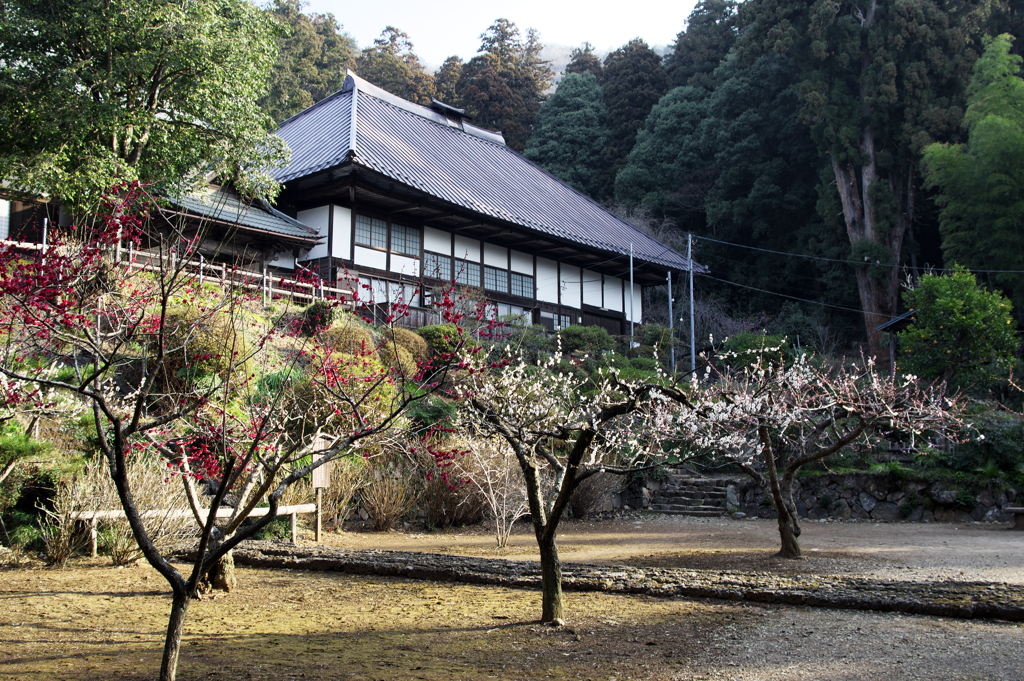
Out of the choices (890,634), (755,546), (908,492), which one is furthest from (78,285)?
(908,492)

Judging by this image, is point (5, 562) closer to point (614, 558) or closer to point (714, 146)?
point (614, 558)

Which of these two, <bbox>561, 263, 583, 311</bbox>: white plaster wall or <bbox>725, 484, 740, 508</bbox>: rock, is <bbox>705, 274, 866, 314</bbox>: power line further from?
<bbox>725, 484, 740, 508</bbox>: rock

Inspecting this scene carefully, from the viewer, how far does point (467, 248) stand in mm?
23500

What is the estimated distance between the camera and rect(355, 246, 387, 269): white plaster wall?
66.8 ft

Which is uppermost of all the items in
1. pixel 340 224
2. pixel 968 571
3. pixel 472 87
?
pixel 472 87

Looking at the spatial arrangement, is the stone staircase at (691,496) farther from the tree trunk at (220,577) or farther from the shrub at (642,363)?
the tree trunk at (220,577)

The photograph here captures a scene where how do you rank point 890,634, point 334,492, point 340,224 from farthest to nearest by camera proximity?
point 340,224 → point 334,492 → point 890,634

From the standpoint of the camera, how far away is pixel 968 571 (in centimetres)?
895

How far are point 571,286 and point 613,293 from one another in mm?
2563

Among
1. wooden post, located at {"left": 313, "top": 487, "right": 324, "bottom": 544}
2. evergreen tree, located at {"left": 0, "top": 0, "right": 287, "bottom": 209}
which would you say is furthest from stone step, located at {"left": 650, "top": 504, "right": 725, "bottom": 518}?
evergreen tree, located at {"left": 0, "top": 0, "right": 287, "bottom": 209}

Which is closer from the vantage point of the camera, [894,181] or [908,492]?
[908,492]

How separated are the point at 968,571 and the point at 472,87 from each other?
39.6 meters

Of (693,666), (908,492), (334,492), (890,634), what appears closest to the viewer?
(693,666)

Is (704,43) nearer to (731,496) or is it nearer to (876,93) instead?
(876,93)
